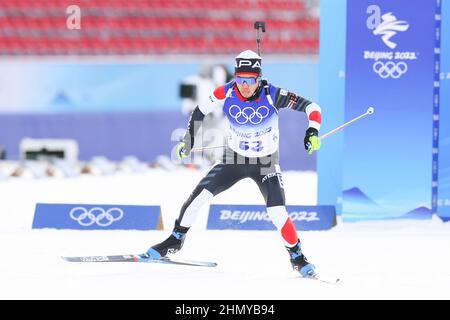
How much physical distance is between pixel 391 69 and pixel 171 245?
13.9 ft

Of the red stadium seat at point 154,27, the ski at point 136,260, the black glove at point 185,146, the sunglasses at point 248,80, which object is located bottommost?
the ski at point 136,260

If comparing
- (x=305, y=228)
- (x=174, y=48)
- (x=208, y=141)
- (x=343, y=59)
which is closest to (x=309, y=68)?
(x=208, y=141)

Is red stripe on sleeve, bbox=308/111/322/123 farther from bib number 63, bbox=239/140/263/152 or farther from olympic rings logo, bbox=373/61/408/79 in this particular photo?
olympic rings logo, bbox=373/61/408/79

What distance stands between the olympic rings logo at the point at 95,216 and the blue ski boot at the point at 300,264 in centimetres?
343

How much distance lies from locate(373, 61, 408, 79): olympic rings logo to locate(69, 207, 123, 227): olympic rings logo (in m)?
3.65

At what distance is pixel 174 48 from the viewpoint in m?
21.6

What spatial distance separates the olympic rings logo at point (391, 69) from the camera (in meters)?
10.6

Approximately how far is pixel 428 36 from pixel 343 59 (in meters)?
1.10

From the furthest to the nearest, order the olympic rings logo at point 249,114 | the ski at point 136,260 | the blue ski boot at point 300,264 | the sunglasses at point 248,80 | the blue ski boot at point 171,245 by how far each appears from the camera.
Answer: the ski at point 136,260, the blue ski boot at point 171,245, the olympic rings logo at point 249,114, the sunglasses at point 248,80, the blue ski boot at point 300,264

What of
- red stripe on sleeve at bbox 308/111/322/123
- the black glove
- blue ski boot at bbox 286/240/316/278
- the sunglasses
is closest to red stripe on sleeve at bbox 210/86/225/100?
the sunglasses

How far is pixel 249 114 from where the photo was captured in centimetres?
750

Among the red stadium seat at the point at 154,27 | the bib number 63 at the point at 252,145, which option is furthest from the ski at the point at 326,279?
the red stadium seat at the point at 154,27

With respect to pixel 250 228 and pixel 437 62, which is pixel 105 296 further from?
pixel 437 62

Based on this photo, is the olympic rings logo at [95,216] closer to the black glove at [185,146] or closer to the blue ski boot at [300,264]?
the black glove at [185,146]
